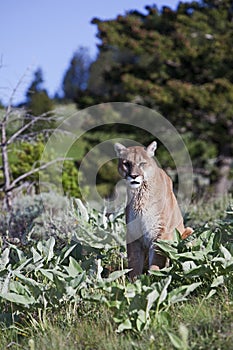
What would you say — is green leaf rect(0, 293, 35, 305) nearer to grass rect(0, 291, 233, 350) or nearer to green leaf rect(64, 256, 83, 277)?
grass rect(0, 291, 233, 350)

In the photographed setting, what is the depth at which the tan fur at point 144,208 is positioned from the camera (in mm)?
4289

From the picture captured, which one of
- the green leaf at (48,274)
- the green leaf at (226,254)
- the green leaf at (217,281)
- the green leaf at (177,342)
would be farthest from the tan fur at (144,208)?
the green leaf at (177,342)

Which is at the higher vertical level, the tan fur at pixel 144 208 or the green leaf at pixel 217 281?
the tan fur at pixel 144 208

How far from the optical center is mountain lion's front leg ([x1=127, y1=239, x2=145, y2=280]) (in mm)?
4418

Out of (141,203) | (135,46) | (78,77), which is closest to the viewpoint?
(141,203)

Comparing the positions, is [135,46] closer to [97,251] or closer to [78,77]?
[97,251]

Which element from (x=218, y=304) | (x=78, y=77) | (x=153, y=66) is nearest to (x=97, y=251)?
(x=218, y=304)

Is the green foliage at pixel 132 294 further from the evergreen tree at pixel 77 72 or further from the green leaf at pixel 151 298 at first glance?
the evergreen tree at pixel 77 72

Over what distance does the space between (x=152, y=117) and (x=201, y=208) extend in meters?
9.19

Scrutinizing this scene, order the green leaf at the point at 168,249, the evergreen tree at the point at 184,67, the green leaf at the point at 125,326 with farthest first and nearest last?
the evergreen tree at the point at 184,67, the green leaf at the point at 168,249, the green leaf at the point at 125,326

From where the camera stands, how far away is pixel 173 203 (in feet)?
15.0

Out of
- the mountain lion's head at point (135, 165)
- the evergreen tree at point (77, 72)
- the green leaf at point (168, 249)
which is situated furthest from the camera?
the evergreen tree at point (77, 72)

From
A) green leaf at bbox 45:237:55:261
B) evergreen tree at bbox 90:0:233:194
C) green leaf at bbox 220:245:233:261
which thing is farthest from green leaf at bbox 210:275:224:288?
evergreen tree at bbox 90:0:233:194

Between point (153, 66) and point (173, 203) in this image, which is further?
point (153, 66)
